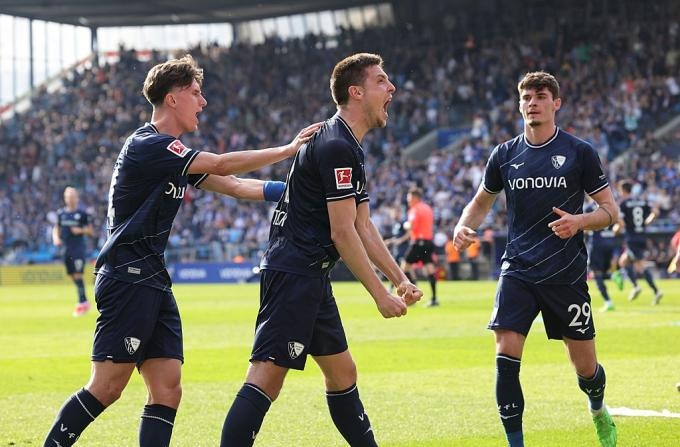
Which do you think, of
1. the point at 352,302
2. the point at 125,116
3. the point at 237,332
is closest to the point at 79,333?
the point at 237,332

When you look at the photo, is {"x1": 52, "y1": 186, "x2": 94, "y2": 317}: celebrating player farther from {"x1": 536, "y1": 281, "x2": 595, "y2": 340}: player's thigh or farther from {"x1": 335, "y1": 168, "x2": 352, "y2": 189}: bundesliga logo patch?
{"x1": 335, "y1": 168, "x2": 352, "y2": 189}: bundesliga logo patch

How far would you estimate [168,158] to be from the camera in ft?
21.8

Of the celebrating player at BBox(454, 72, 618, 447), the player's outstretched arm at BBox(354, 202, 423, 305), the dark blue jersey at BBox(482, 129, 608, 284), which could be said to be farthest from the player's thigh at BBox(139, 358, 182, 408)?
the dark blue jersey at BBox(482, 129, 608, 284)

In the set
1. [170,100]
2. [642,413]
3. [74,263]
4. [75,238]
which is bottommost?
[642,413]

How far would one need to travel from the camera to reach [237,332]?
1894cm

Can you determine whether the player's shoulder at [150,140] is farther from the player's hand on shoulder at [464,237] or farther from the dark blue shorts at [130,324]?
the player's hand on shoulder at [464,237]

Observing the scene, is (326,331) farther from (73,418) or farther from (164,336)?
(73,418)

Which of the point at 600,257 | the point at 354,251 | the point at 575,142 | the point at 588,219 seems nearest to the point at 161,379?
the point at 354,251

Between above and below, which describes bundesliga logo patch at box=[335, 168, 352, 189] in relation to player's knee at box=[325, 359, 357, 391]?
above

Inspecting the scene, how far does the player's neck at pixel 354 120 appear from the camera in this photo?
663 centimetres

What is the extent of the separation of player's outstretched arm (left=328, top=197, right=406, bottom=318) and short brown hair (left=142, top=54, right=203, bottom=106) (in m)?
1.30

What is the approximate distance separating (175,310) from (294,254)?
0.92m

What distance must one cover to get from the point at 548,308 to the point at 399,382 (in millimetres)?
4336

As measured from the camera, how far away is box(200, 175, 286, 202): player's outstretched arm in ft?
24.0
